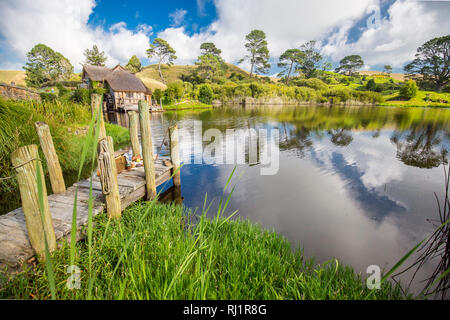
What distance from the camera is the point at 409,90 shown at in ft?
159

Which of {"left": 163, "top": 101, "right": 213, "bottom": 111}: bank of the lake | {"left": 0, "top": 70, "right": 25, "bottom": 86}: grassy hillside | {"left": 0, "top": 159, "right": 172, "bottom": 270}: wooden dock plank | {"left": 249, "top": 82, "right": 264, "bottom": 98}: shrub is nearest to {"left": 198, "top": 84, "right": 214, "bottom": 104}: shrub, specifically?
{"left": 163, "top": 101, "right": 213, "bottom": 111}: bank of the lake

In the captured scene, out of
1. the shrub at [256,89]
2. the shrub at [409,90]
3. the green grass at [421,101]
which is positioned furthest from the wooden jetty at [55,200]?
the shrub at [409,90]

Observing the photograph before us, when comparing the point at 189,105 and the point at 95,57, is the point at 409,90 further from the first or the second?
the point at 95,57

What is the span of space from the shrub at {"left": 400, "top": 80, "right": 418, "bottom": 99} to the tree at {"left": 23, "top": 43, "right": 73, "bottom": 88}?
92007 millimetres

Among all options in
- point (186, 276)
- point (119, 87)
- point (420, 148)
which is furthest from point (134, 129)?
point (119, 87)

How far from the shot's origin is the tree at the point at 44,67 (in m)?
49.8

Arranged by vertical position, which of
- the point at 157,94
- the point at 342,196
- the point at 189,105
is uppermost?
the point at 157,94

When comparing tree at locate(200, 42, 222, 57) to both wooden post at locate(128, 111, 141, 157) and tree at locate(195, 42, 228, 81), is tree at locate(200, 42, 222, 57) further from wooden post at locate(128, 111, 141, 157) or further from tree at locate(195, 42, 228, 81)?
wooden post at locate(128, 111, 141, 157)

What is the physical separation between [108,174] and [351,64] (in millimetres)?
101761

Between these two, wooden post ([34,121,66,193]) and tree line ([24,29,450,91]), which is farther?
tree line ([24,29,450,91])

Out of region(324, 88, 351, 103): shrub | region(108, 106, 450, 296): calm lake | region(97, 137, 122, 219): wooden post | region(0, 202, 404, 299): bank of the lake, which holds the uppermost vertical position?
region(324, 88, 351, 103): shrub

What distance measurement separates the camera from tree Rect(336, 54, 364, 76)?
78.2 metres
